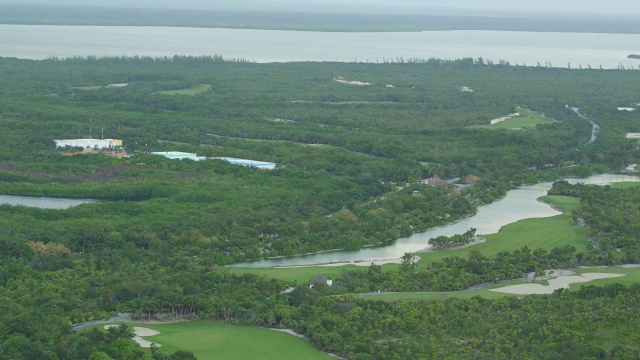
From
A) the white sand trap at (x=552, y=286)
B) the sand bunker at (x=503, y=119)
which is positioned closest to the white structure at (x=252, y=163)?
the white sand trap at (x=552, y=286)

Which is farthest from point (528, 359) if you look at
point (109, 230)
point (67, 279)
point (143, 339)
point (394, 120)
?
point (394, 120)

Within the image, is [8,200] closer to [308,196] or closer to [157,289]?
[308,196]

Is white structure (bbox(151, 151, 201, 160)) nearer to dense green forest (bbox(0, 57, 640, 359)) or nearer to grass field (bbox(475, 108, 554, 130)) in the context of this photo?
dense green forest (bbox(0, 57, 640, 359))

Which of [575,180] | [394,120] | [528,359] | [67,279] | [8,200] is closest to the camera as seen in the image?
[528,359]

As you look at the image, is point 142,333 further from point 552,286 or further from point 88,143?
point 88,143

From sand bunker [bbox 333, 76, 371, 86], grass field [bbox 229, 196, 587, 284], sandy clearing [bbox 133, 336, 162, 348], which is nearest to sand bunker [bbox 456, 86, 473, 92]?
sand bunker [bbox 333, 76, 371, 86]

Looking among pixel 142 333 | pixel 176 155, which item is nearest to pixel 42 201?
pixel 176 155
